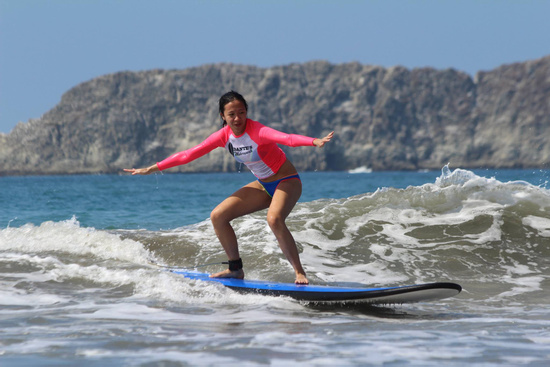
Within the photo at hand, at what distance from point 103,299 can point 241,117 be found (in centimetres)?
235

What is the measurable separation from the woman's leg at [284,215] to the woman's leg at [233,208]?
29cm

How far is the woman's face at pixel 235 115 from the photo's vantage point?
635 centimetres

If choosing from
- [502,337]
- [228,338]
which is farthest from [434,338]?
[228,338]

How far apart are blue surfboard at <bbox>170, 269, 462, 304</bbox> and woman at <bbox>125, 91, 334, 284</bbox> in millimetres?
244

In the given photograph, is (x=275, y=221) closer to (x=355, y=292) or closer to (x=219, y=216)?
(x=219, y=216)

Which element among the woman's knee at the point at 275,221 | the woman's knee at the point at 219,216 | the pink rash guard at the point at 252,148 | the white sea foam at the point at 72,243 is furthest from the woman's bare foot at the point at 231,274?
the white sea foam at the point at 72,243

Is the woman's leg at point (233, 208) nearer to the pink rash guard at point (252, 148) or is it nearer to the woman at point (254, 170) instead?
the woman at point (254, 170)

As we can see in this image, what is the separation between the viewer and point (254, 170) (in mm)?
6586

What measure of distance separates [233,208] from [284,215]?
1.93 ft

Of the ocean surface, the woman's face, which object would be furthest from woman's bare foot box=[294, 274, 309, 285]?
the woman's face

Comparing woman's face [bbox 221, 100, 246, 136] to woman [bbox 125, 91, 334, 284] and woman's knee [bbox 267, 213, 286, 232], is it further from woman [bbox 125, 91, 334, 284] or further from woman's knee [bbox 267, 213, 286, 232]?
woman's knee [bbox 267, 213, 286, 232]

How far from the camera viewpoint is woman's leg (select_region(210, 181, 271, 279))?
262 inches

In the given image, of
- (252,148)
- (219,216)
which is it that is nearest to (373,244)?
(219,216)

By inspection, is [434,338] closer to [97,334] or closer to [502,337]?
[502,337]
